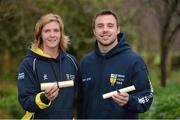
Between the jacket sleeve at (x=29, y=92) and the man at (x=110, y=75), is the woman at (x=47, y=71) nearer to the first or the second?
the jacket sleeve at (x=29, y=92)

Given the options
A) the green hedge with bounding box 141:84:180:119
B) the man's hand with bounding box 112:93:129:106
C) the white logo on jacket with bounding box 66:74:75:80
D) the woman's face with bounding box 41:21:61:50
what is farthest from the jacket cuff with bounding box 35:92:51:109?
the green hedge with bounding box 141:84:180:119

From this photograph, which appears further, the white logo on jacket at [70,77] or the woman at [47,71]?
the white logo on jacket at [70,77]

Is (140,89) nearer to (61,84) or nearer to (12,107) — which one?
(61,84)

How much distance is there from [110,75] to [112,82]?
0.31 ft

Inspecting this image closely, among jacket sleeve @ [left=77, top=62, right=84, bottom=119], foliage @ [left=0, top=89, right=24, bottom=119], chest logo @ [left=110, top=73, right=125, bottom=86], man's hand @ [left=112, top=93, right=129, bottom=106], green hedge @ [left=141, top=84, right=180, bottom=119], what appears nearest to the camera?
man's hand @ [left=112, top=93, right=129, bottom=106]

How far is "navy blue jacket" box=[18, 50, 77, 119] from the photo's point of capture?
538 centimetres

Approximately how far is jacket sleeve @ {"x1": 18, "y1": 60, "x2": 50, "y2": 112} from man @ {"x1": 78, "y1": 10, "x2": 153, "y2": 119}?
529mm

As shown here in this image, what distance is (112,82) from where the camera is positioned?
5395 millimetres

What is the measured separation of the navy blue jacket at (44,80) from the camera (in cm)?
538

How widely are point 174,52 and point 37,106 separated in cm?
3489

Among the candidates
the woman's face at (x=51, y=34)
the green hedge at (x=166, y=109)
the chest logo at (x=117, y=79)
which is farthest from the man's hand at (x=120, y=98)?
the green hedge at (x=166, y=109)

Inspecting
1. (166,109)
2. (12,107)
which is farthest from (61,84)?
(12,107)

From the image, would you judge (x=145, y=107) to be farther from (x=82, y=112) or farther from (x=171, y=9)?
(x=171, y=9)

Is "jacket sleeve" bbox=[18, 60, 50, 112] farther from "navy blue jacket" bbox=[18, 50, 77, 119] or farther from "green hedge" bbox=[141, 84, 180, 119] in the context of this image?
"green hedge" bbox=[141, 84, 180, 119]
